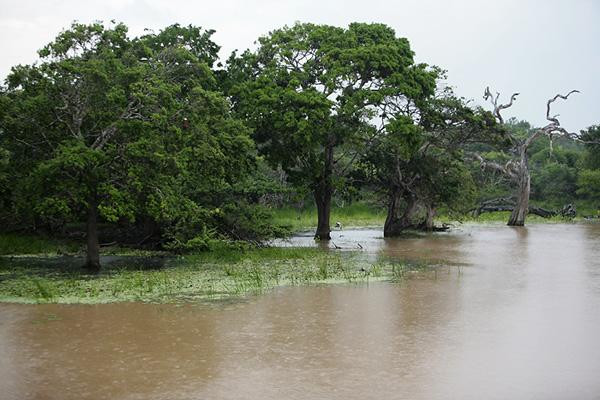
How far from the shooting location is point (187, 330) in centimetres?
986

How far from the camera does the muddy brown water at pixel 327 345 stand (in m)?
7.35

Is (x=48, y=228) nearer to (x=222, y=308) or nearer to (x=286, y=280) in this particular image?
(x=286, y=280)

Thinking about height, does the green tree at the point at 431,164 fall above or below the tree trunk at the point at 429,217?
above

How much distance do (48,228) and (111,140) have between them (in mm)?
6120

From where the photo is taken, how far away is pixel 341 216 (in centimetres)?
3778

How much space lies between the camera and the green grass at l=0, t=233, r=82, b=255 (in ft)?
61.3

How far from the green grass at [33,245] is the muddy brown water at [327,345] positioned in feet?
25.3

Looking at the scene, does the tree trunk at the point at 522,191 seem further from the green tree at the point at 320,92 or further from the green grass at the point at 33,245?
the green grass at the point at 33,245

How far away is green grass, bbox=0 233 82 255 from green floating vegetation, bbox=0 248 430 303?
1.33 m

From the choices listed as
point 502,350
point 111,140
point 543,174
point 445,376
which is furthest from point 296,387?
point 543,174

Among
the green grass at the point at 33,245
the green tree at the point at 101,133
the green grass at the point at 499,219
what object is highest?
the green tree at the point at 101,133

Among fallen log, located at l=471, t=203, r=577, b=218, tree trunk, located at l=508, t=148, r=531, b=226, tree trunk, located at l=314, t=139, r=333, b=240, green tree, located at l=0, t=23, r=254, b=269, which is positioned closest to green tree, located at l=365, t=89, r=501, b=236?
tree trunk, located at l=314, t=139, r=333, b=240

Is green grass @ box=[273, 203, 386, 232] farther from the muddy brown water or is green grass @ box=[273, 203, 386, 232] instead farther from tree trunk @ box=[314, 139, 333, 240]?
the muddy brown water

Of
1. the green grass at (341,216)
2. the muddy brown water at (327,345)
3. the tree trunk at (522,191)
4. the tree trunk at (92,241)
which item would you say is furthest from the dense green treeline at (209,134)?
the green grass at (341,216)
